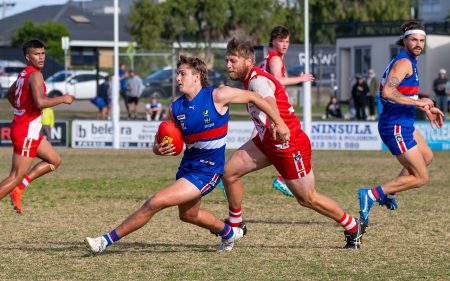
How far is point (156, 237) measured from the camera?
1088 centimetres

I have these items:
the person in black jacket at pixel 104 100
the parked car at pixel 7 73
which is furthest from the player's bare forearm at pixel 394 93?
the parked car at pixel 7 73

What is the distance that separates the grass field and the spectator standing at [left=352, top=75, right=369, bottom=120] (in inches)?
738

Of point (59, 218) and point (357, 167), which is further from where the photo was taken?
point (357, 167)

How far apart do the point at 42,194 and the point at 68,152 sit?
10.4 m

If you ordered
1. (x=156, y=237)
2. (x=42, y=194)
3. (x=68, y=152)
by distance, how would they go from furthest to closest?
(x=68, y=152) → (x=42, y=194) → (x=156, y=237)

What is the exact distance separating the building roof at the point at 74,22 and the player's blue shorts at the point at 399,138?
61.9 meters

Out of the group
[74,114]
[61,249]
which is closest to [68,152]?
[74,114]

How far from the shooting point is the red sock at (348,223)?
32.2 ft

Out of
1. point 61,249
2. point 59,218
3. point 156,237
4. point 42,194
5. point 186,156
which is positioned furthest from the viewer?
point 42,194

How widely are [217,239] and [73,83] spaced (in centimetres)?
3122

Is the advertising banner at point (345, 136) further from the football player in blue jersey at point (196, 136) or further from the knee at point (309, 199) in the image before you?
the football player in blue jersey at point (196, 136)

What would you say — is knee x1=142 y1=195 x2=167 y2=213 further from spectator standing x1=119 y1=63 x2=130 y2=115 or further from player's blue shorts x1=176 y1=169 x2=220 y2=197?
spectator standing x1=119 y1=63 x2=130 y2=115

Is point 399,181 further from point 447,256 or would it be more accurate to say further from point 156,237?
point 156,237

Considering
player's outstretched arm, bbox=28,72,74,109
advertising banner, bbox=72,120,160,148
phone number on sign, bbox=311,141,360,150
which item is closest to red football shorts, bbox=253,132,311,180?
player's outstretched arm, bbox=28,72,74,109
